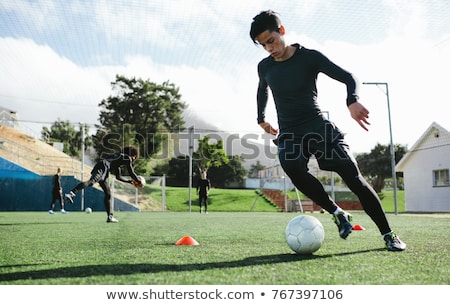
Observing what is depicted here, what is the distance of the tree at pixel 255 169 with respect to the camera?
5343cm

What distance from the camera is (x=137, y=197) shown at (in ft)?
82.3

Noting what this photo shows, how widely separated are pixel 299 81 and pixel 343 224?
1.32 m

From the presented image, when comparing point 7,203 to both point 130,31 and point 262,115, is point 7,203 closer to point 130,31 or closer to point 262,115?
point 130,31

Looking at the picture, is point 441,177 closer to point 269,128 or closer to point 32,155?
point 269,128

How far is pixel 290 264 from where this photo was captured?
282 cm

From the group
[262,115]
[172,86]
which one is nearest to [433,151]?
[262,115]

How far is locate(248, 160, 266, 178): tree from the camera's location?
53431 millimetres

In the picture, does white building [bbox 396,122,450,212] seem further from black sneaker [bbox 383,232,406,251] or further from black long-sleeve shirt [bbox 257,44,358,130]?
black long-sleeve shirt [bbox 257,44,358,130]

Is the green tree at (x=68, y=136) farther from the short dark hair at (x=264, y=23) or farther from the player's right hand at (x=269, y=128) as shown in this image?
the short dark hair at (x=264, y=23)

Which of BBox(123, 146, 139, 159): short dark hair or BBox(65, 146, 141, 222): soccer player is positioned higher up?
BBox(123, 146, 139, 159): short dark hair

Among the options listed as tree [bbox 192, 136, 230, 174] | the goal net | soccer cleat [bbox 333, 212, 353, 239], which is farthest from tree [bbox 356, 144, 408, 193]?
soccer cleat [bbox 333, 212, 353, 239]

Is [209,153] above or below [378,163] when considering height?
above

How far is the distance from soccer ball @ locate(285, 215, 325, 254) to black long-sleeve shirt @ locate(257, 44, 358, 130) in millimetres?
907

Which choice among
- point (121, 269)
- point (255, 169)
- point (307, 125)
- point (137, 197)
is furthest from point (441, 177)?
point (255, 169)
